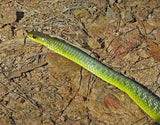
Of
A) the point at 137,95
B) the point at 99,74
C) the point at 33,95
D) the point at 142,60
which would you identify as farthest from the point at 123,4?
the point at 33,95

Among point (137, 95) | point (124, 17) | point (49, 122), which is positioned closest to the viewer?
point (49, 122)

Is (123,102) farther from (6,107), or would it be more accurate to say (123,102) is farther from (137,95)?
(6,107)

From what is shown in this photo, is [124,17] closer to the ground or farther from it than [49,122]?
farther from it

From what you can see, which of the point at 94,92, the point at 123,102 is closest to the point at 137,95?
the point at 123,102

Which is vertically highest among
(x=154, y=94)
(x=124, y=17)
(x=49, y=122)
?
(x=124, y=17)

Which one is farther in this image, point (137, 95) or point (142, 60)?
point (142, 60)

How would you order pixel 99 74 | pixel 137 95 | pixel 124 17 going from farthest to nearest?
1. pixel 124 17
2. pixel 99 74
3. pixel 137 95
